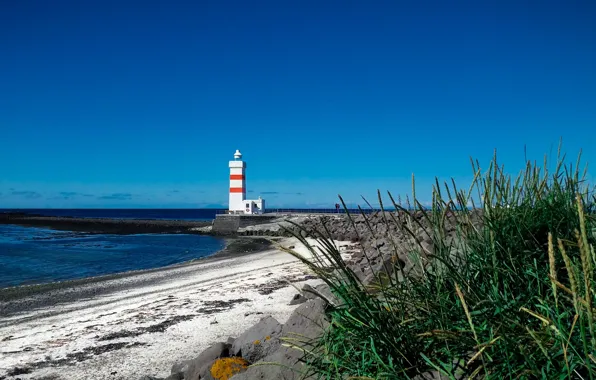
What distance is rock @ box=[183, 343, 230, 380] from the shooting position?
4.37m

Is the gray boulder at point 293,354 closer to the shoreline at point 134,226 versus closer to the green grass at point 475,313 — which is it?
the green grass at point 475,313

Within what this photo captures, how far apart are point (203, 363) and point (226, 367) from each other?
16.6 inches

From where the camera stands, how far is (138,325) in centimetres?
726

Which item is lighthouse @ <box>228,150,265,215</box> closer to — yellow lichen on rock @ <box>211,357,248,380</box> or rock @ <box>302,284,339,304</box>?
rock @ <box>302,284,339,304</box>

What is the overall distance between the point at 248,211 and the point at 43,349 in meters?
33.3

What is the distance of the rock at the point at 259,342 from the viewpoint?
4371 millimetres

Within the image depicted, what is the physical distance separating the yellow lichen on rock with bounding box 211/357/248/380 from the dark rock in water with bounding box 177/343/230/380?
154mm

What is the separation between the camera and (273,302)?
8.30 m

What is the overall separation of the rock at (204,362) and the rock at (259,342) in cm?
13

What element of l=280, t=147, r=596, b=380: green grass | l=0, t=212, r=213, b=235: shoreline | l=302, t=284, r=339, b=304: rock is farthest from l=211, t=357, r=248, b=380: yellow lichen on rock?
l=0, t=212, r=213, b=235: shoreline

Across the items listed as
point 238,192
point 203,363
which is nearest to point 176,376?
point 203,363

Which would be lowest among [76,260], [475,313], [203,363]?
[76,260]

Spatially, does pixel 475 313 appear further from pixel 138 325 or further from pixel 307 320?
pixel 138 325

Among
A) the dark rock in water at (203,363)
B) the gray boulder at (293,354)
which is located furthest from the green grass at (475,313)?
the dark rock in water at (203,363)
